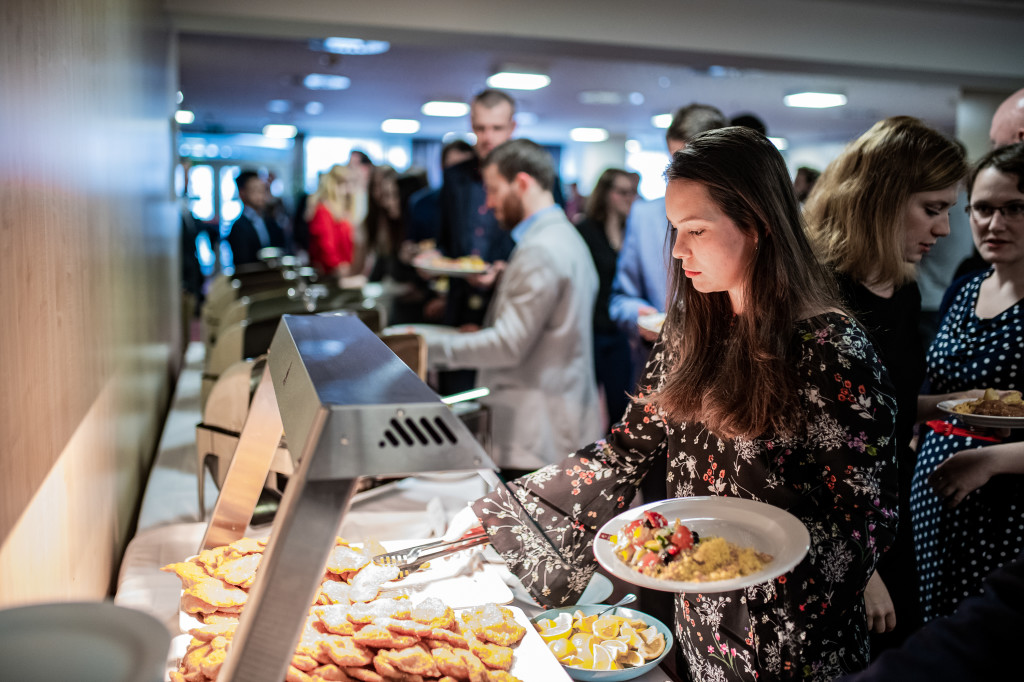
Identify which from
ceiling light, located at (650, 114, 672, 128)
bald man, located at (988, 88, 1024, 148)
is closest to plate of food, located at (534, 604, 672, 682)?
bald man, located at (988, 88, 1024, 148)

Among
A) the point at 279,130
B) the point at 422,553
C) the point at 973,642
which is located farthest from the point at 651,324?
the point at 279,130

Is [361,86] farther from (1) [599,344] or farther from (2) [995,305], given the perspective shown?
(2) [995,305]

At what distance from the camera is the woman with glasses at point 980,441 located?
5.63ft

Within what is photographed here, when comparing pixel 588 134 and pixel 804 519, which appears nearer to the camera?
pixel 804 519

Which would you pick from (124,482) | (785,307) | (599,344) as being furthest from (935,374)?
(599,344)

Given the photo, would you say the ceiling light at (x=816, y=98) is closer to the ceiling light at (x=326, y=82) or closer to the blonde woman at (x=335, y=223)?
the blonde woman at (x=335, y=223)

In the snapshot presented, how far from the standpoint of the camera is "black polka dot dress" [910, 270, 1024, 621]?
1768 millimetres

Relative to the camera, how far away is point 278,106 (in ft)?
37.3

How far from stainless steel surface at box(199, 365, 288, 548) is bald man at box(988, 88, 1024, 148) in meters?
1.88

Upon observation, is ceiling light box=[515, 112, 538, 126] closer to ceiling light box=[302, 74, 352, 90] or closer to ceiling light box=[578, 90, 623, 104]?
ceiling light box=[578, 90, 623, 104]

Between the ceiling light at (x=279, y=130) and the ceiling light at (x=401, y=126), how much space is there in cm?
170

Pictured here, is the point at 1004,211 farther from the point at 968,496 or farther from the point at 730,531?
the point at 730,531

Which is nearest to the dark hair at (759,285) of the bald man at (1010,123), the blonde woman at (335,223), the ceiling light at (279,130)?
the bald man at (1010,123)

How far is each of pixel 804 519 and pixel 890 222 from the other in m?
0.76
